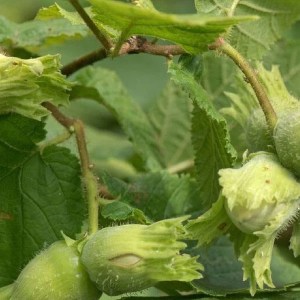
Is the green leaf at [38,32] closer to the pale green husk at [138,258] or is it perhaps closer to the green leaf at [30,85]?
the green leaf at [30,85]

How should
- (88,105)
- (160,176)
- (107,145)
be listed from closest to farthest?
(160,176)
(107,145)
(88,105)

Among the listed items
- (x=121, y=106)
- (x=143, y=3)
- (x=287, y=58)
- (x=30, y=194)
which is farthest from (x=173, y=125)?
(x=143, y=3)

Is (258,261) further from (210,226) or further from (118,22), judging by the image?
(118,22)

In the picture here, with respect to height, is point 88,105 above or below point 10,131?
below

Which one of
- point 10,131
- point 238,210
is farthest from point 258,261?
point 10,131

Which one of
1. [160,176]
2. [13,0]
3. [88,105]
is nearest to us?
[160,176]

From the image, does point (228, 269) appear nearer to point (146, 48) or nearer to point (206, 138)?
point (206, 138)

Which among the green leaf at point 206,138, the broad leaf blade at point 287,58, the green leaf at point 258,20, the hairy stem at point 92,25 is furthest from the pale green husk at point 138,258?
the broad leaf blade at point 287,58

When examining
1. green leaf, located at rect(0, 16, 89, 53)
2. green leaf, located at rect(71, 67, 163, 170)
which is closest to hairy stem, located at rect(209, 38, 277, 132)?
green leaf, located at rect(0, 16, 89, 53)
